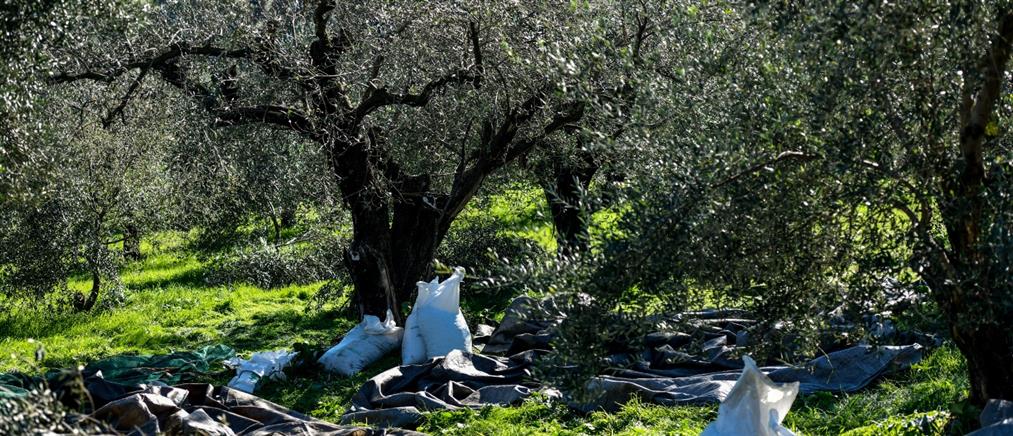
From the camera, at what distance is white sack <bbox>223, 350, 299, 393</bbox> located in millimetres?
10742

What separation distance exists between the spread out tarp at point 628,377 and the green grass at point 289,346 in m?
0.19

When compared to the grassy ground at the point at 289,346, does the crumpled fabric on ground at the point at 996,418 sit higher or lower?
higher

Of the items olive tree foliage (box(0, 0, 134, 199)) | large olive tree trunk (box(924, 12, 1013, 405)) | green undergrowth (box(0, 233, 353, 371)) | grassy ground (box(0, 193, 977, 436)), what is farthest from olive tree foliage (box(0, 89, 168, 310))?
large olive tree trunk (box(924, 12, 1013, 405))

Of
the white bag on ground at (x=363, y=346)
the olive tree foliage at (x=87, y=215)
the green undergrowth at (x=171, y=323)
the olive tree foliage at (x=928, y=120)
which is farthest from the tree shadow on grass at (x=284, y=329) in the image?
the olive tree foliage at (x=928, y=120)

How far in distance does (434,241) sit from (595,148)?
23.4 ft

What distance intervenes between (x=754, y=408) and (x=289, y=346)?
7544mm

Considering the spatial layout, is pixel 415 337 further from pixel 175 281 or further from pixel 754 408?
pixel 175 281

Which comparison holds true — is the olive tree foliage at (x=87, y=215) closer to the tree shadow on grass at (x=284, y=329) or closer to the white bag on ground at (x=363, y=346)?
the tree shadow on grass at (x=284, y=329)

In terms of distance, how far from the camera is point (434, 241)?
12898mm

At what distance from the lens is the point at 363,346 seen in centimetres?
1156

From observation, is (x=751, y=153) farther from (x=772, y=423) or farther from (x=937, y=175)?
(x=772, y=423)

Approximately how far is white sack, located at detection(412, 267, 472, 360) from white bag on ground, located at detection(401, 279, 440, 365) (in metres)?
0.03

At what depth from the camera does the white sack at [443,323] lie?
36.5ft

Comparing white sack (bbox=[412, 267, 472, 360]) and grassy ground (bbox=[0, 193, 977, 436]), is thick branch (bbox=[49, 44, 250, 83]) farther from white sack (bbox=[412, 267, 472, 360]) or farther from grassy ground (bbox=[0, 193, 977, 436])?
white sack (bbox=[412, 267, 472, 360])
